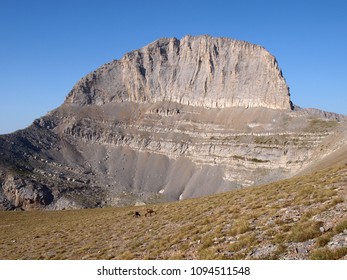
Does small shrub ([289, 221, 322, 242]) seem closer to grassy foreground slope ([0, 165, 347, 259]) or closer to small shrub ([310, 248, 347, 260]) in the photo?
grassy foreground slope ([0, 165, 347, 259])

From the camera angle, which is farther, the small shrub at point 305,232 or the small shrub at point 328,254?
the small shrub at point 305,232

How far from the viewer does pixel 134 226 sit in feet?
121

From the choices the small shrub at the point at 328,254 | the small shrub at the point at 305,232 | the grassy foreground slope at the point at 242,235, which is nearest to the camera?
the small shrub at the point at 328,254

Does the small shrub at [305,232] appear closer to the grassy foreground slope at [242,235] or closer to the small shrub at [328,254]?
the grassy foreground slope at [242,235]

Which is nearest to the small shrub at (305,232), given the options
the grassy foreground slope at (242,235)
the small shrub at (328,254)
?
the grassy foreground slope at (242,235)

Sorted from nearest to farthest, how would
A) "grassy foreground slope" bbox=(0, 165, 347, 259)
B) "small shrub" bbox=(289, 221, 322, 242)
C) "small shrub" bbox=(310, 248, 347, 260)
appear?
"small shrub" bbox=(310, 248, 347, 260), "grassy foreground slope" bbox=(0, 165, 347, 259), "small shrub" bbox=(289, 221, 322, 242)

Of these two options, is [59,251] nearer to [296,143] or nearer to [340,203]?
[340,203]

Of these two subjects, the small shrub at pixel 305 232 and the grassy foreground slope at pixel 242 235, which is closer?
the grassy foreground slope at pixel 242 235

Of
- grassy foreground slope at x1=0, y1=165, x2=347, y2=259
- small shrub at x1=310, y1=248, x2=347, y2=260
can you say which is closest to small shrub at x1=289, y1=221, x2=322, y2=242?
grassy foreground slope at x1=0, y1=165, x2=347, y2=259

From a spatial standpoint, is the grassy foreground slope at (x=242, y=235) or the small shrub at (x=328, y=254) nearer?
the small shrub at (x=328, y=254)

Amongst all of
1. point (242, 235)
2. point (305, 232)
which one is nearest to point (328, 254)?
point (305, 232)

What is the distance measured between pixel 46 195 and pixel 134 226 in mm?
150778

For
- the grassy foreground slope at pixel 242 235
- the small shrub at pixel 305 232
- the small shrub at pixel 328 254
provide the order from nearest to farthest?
the small shrub at pixel 328 254 < the grassy foreground slope at pixel 242 235 < the small shrub at pixel 305 232
